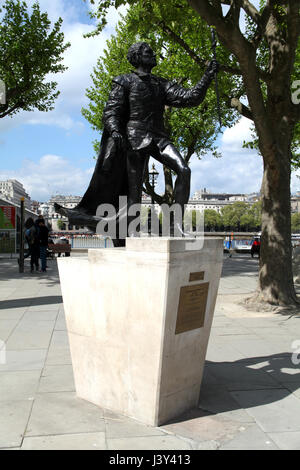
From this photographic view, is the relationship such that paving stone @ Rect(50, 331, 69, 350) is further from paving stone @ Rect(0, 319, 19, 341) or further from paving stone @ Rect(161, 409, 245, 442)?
paving stone @ Rect(161, 409, 245, 442)

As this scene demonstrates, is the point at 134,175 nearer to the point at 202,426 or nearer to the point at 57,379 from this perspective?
the point at 57,379

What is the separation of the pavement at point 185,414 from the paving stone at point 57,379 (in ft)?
0.03

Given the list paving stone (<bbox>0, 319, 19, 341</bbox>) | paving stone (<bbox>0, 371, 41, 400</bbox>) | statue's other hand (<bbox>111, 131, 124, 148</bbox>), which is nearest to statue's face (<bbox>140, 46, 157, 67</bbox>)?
statue's other hand (<bbox>111, 131, 124, 148</bbox>)

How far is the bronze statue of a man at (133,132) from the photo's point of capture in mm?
4582

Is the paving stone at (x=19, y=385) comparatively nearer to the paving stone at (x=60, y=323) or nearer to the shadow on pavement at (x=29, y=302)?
the paving stone at (x=60, y=323)

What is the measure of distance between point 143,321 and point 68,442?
3.50 feet

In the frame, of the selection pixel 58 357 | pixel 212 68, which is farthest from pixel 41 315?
pixel 212 68

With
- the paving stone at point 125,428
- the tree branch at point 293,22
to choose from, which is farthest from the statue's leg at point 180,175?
the tree branch at point 293,22

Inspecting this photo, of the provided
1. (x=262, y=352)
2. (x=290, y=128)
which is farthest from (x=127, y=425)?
(x=290, y=128)

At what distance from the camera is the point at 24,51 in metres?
16.9

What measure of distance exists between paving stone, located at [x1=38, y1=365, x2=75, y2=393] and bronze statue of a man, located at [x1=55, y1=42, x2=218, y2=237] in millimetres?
1712

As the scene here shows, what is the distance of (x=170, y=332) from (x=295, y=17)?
25.3 ft
